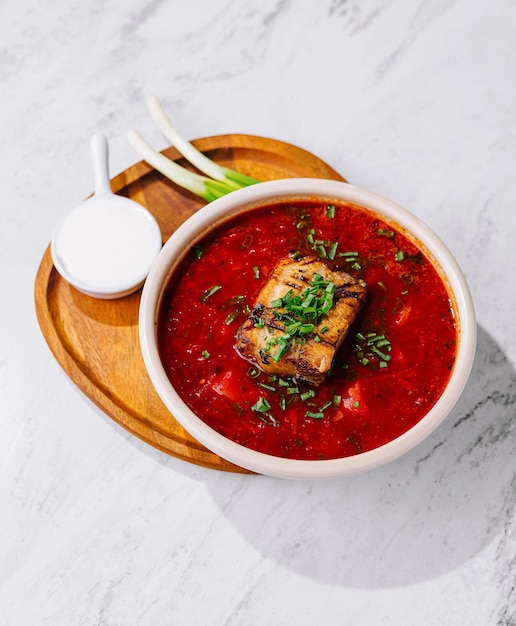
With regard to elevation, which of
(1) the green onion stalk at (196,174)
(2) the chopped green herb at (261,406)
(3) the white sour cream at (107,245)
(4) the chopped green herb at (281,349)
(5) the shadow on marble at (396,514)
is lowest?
(5) the shadow on marble at (396,514)

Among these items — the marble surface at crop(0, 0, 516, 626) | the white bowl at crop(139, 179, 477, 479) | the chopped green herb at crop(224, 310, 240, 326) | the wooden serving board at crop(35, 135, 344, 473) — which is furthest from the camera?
the marble surface at crop(0, 0, 516, 626)

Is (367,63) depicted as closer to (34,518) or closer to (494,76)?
(494,76)

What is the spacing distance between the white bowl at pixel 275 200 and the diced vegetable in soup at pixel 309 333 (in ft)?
0.21

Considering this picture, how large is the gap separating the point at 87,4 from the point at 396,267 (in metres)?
2.59

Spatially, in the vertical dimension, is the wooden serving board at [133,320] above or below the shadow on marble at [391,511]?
above

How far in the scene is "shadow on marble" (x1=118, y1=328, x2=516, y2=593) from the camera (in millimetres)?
3883

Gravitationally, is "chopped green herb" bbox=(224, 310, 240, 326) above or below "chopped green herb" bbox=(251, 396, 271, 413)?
above

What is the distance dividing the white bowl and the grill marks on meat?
358mm

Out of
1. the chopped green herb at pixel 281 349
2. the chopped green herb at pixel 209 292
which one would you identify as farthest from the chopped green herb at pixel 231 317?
the chopped green herb at pixel 281 349

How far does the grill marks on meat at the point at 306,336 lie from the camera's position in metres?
3.21

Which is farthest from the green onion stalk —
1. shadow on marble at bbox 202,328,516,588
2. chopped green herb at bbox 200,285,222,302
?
shadow on marble at bbox 202,328,516,588

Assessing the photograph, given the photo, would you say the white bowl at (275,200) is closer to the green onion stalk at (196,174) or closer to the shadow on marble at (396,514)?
the green onion stalk at (196,174)

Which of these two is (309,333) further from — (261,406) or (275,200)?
(275,200)

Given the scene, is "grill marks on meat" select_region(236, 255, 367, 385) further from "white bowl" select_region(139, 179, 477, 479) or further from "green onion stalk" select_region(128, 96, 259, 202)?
"green onion stalk" select_region(128, 96, 259, 202)
